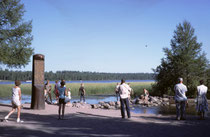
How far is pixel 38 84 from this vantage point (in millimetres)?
17188

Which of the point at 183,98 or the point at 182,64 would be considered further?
the point at 182,64

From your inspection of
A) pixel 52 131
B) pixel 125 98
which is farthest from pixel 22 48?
pixel 52 131

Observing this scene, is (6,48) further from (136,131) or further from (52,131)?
(136,131)

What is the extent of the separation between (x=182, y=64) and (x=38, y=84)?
27438 mm

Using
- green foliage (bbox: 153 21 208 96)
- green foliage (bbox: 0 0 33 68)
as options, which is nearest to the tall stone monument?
green foliage (bbox: 0 0 33 68)

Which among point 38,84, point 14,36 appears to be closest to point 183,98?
point 38,84

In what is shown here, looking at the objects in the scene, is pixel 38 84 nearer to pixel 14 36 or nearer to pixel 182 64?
pixel 14 36

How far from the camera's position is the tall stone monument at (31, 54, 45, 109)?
17016mm

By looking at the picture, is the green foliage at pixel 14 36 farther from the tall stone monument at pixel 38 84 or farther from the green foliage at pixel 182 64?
the green foliage at pixel 182 64

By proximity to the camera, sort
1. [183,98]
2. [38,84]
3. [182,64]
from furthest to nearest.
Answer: [182,64] → [38,84] → [183,98]

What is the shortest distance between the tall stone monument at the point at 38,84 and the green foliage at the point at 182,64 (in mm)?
26777

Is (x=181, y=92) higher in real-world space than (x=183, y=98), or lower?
higher

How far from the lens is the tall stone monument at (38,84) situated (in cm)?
1702

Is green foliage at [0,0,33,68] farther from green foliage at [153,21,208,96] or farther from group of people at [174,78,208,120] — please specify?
green foliage at [153,21,208,96]
